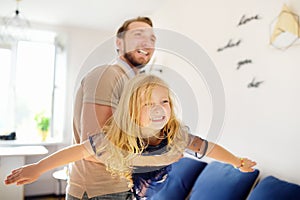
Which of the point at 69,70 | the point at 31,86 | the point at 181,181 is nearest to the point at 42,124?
the point at 31,86

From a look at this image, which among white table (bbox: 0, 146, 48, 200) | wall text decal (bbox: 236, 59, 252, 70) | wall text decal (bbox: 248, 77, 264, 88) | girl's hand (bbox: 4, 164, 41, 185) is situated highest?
wall text decal (bbox: 236, 59, 252, 70)

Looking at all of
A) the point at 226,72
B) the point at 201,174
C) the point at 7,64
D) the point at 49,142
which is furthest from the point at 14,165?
the point at 226,72

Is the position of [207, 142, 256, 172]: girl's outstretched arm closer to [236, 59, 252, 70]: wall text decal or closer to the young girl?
the young girl

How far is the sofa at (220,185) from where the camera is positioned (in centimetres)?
→ 157

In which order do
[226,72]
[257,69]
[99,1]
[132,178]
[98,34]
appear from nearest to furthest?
1. [132,178]
2. [257,69]
3. [226,72]
4. [99,1]
5. [98,34]

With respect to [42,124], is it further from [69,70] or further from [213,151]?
[213,151]

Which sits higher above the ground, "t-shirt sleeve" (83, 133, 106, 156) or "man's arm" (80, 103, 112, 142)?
"man's arm" (80, 103, 112, 142)

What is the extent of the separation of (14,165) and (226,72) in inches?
84.5

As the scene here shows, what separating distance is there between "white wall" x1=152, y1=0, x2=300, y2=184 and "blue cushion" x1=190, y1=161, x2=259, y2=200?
194mm

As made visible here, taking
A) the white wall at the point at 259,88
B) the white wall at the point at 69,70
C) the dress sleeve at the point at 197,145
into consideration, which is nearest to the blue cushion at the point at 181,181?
the white wall at the point at 259,88

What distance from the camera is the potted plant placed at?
3648 mm

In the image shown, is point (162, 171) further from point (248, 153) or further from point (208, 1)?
point (208, 1)

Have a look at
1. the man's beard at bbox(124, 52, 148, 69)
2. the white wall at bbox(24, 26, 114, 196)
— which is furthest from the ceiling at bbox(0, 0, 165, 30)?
the man's beard at bbox(124, 52, 148, 69)

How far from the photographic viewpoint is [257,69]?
2.02m
